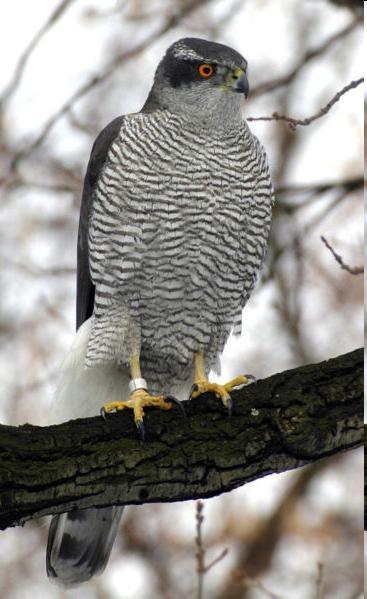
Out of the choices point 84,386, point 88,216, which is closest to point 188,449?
point 84,386

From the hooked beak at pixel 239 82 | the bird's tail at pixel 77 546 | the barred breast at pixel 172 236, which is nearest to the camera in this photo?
the barred breast at pixel 172 236

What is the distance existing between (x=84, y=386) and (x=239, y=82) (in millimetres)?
1662

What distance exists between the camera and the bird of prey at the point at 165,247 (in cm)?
419

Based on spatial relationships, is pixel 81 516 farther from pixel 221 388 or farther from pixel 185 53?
pixel 185 53

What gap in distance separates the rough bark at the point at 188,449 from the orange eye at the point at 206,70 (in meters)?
1.76

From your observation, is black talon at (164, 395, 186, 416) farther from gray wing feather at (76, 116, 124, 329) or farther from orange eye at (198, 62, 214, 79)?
orange eye at (198, 62, 214, 79)

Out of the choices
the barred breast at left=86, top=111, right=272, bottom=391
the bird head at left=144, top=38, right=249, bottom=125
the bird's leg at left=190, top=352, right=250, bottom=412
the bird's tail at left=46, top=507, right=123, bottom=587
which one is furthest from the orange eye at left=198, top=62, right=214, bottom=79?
the bird's tail at left=46, top=507, right=123, bottom=587

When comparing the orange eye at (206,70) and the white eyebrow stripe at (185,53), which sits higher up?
the white eyebrow stripe at (185,53)

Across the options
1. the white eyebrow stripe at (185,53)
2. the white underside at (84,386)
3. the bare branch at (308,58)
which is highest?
the bare branch at (308,58)

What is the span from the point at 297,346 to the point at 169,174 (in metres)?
3.21

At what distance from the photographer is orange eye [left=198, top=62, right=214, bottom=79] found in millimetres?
4531

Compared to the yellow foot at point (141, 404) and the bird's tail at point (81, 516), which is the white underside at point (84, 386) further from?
the yellow foot at point (141, 404)

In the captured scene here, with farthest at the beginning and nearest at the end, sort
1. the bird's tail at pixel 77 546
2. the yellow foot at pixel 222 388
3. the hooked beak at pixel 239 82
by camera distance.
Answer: the hooked beak at pixel 239 82 → the bird's tail at pixel 77 546 → the yellow foot at pixel 222 388

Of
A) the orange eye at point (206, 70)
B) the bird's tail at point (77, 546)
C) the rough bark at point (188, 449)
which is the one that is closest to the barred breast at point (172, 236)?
the orange eye at point (206, 70)
